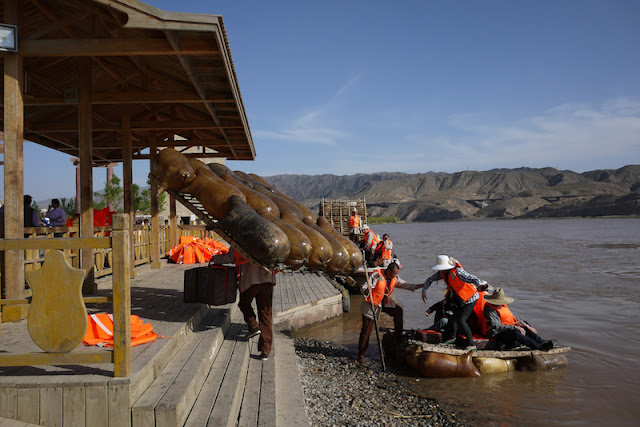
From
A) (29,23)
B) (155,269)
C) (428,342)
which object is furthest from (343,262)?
(155,269)

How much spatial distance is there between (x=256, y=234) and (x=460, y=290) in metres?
3.81

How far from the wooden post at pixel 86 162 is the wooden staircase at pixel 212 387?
254 cm

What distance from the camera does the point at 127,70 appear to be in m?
8.93

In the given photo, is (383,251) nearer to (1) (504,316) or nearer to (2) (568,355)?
(2) (568,355)

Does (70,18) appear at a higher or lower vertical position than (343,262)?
higher

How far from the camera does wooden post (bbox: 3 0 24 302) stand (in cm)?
552


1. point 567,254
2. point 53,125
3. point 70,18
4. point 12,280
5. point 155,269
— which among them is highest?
point 70,18

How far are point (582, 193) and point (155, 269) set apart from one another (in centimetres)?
15535

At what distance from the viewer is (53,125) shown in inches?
407

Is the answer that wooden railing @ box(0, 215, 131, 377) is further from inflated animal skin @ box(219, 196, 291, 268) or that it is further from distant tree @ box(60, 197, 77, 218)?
distant tree @ box(60, 197, 77, 218)

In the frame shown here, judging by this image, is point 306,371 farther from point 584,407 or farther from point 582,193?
point 582,193

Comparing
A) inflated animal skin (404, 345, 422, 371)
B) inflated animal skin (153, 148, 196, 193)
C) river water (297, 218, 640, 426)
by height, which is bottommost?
river water (297, 218, 640, 426)

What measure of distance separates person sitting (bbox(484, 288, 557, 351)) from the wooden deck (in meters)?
3.48

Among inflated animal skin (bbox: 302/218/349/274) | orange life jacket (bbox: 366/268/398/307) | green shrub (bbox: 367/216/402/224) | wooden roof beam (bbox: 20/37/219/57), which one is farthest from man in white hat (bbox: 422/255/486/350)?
green shrub (bbox: 367/216/402/224)
